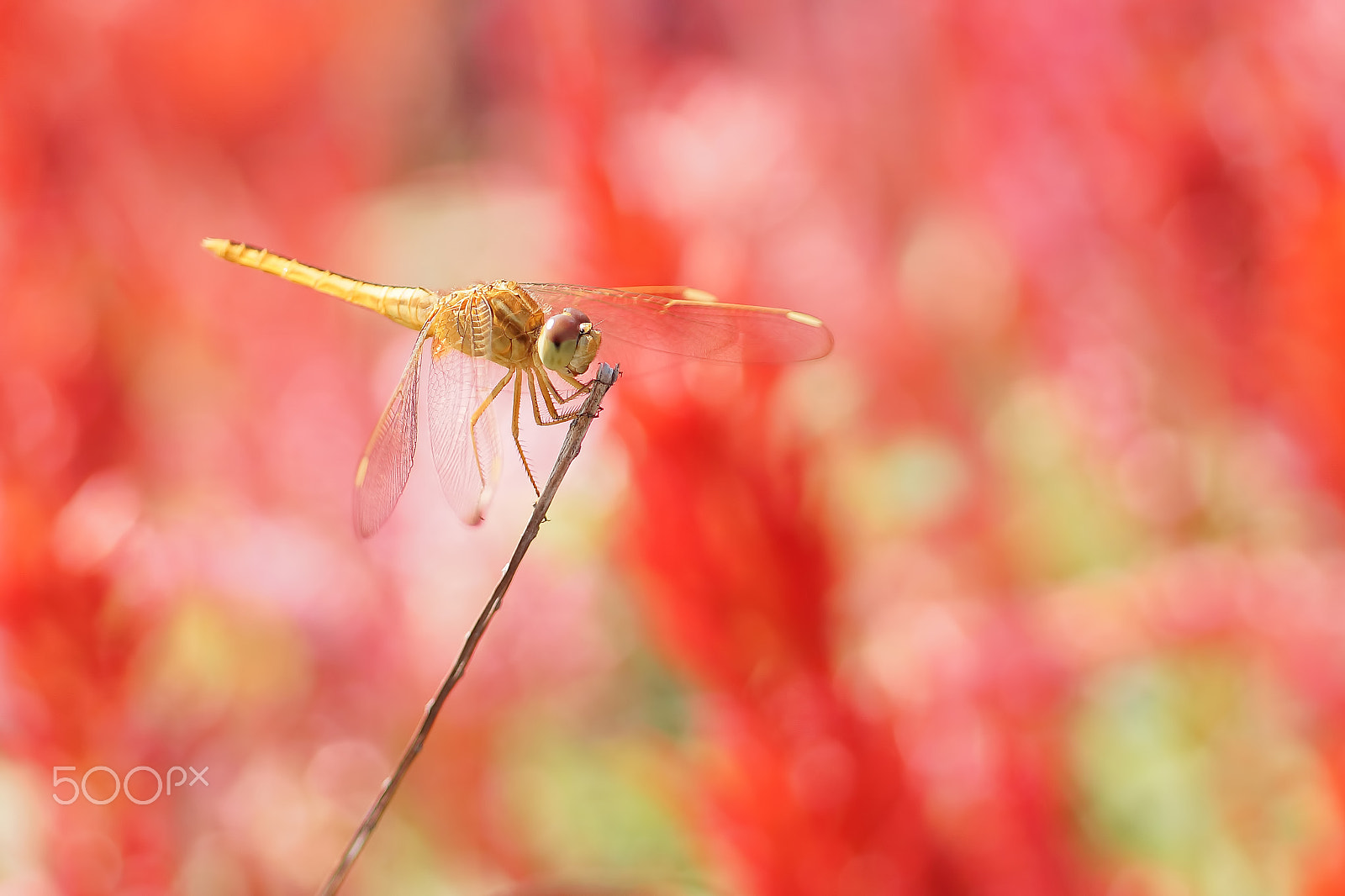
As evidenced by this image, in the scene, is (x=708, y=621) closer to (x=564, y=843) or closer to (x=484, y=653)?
(x=484, y=653)

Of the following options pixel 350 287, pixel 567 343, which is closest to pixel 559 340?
pixel 567 343

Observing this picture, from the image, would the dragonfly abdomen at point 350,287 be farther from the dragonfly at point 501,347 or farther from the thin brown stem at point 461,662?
the thin brown stem at point 461,662

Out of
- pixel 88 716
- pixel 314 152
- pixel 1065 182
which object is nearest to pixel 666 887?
pixel 88 716

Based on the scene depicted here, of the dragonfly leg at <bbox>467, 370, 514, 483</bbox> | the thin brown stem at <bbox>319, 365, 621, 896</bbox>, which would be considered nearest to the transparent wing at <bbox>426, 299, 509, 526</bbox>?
the dragonfly leg at <bbox>467, 370, 514, 483</bbox>

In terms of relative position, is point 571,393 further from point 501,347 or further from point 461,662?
point 461,662

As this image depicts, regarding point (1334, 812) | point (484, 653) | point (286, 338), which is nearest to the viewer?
point (1334, 812)

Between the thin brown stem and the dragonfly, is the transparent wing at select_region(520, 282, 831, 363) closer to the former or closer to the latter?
the dragonfly
